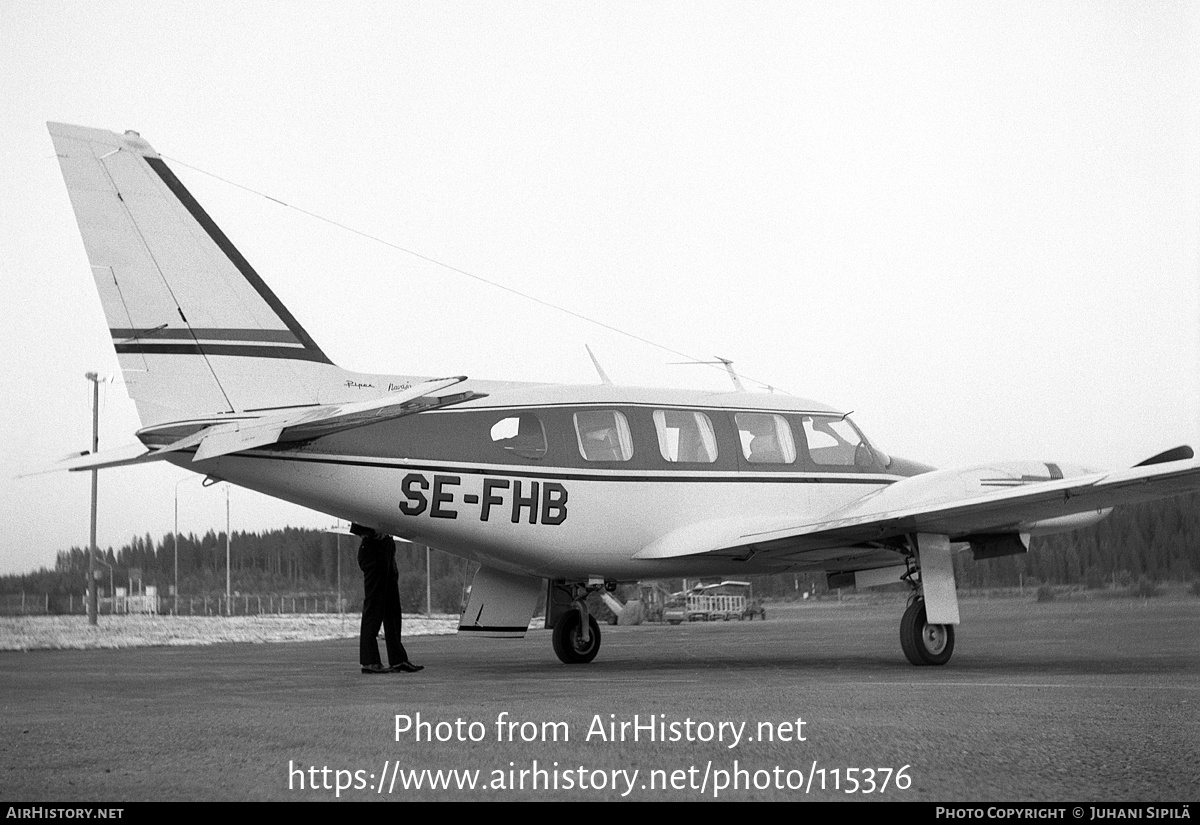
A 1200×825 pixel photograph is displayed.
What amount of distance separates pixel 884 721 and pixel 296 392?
24.3 ft

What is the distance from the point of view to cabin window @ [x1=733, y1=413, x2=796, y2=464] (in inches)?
597

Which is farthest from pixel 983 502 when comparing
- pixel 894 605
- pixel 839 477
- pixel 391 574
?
pixel 894 605

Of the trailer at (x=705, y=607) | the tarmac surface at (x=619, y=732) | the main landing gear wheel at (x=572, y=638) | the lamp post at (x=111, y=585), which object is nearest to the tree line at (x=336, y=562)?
the lamp post at (x=111, y=585)

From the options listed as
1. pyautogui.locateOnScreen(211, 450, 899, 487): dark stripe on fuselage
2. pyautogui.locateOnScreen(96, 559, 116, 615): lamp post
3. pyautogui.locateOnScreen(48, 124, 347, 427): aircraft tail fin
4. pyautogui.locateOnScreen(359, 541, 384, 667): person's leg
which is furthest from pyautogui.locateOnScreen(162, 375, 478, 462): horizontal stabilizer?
pyautogui.locateOnScreen(359, 541, 384, 667): person's leg

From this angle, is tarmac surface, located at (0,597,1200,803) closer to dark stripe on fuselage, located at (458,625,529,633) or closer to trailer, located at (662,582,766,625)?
dark stripe on fuselage, located at (458,625,529,633)

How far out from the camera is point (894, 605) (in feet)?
116

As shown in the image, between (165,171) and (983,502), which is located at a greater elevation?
(165,171)

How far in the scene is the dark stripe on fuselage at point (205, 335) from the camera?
11.8 metres

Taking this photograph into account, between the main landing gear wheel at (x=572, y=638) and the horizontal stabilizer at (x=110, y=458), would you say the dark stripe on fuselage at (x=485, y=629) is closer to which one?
the main landing gear wheel at (x=572, y=638)

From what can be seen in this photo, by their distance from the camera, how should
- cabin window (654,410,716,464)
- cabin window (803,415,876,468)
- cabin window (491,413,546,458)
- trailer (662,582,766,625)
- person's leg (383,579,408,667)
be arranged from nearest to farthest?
person's leg (383,579,408,667) → cabin window (491,413,546,458) → cabin window (654,410,716,464) → cabin window (803,415,876,468) → trailer (662,582,766,625)

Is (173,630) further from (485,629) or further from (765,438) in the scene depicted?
(765,438)

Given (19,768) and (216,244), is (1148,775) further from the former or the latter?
(216,244)

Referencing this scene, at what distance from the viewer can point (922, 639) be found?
13.2m

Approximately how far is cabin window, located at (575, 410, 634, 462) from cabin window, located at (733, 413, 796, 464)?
1.74m
